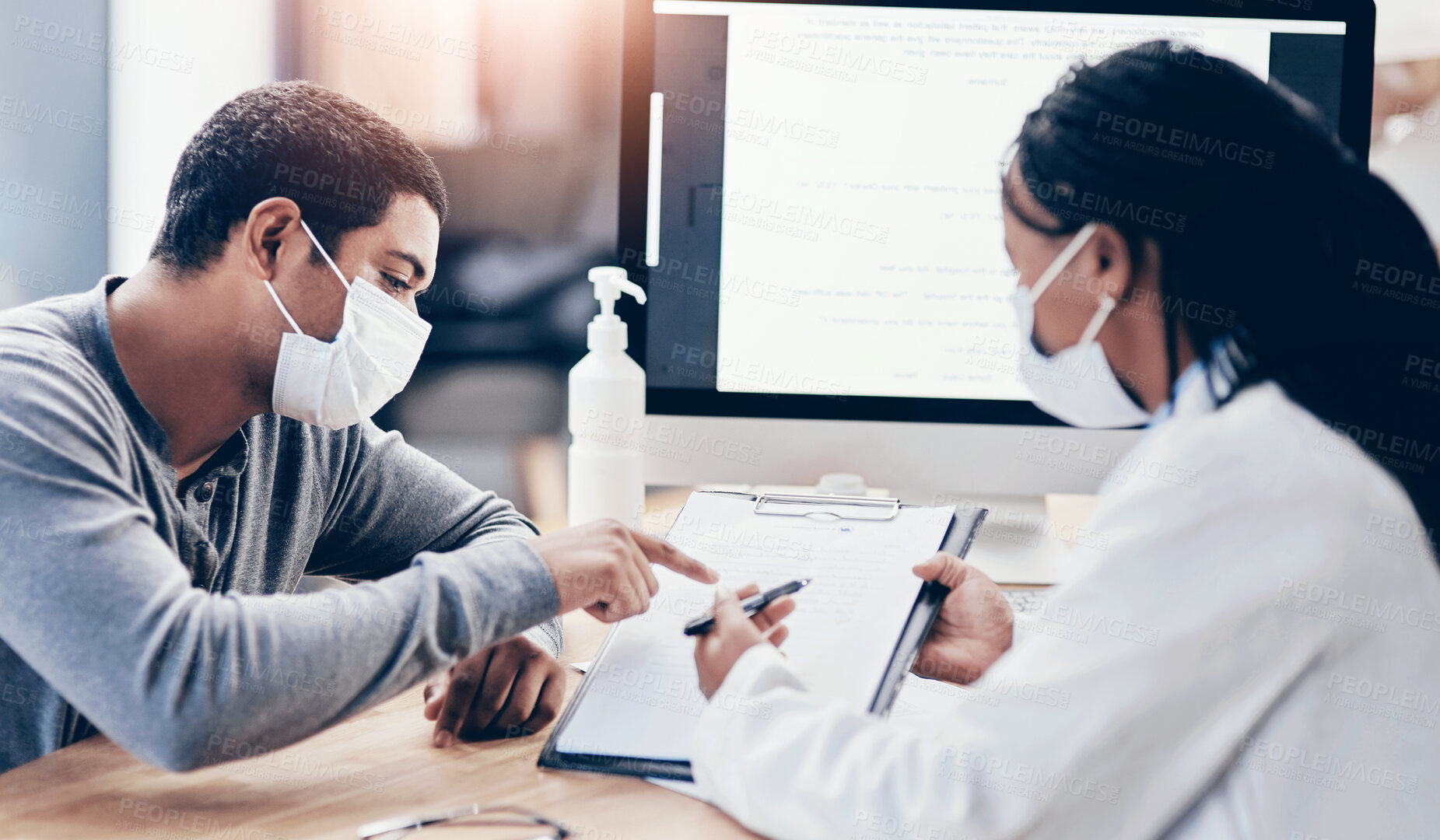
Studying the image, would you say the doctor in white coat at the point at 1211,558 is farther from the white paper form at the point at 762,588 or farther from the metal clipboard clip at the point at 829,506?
the metal clipboard clip at the point at 829,506

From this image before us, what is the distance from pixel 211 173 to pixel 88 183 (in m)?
0.57

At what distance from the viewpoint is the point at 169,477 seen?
2.37 ft

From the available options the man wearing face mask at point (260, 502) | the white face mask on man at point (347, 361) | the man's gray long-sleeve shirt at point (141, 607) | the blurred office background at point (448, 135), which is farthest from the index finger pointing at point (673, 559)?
the blurred office background at point (448, 135)

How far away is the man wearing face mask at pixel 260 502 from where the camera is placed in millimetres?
537

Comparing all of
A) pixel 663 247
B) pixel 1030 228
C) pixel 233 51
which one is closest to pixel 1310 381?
pixel 1030 228

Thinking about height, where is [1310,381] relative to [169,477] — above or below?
above

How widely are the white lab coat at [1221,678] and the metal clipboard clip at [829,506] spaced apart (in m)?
0.34

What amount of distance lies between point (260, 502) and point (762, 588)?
45cm

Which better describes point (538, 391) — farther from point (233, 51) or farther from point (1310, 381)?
point (1310, 381)

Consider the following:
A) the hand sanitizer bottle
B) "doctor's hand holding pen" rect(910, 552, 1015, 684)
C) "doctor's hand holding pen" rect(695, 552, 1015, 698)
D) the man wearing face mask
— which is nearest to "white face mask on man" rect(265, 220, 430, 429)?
the man wearing face mask

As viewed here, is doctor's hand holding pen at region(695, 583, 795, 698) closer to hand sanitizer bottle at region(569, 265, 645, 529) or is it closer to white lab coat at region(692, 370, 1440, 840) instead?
white lab coat at region(692, 370, 1440, 840)

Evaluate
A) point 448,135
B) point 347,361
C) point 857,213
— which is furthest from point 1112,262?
point 448,135

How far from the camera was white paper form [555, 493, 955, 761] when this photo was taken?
24.3 inches

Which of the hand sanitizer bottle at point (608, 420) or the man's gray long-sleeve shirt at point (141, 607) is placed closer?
the man's gray long-sleeve shirt at point (141, 607)
